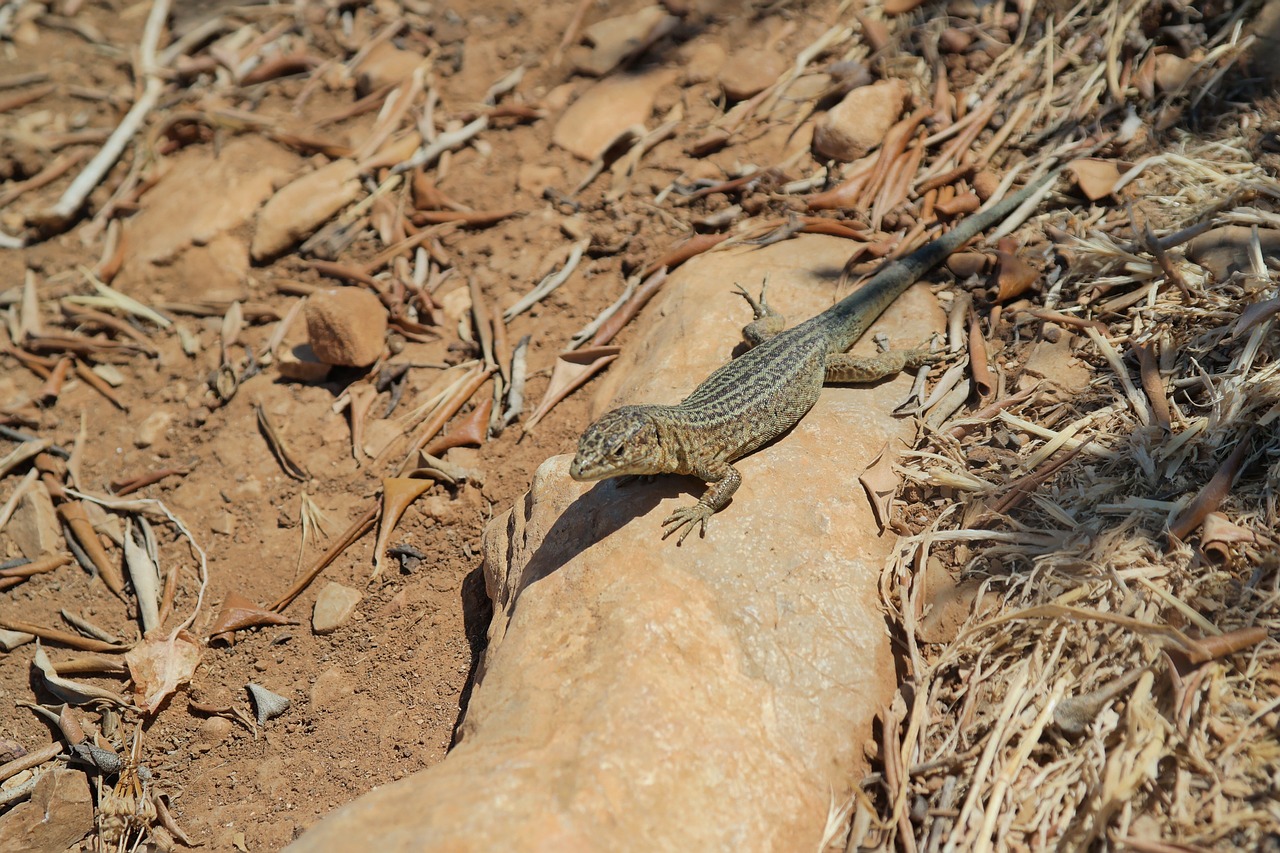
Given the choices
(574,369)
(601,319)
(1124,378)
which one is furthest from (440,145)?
(1124,378)

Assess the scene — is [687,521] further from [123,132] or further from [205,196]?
[123,132]

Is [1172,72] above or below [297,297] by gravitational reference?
below

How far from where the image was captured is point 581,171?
8.25m

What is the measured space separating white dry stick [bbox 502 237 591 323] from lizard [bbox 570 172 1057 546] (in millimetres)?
1866

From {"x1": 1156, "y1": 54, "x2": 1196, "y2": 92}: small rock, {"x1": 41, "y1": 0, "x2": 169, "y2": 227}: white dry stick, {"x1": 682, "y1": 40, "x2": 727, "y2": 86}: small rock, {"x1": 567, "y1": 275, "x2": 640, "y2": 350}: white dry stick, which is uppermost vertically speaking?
{"x1": 41, "y1": 0, "x2": 169, "y2": 227}: white dry stick

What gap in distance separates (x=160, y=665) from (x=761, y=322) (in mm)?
4660

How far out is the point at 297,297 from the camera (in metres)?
8.12

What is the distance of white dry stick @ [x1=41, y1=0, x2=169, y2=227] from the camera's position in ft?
30.3

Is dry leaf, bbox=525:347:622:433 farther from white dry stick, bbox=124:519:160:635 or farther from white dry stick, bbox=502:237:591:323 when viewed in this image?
white dry stick, bbox=124:519:160:635

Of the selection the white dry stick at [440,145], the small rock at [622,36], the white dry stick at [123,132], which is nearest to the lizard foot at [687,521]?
the white dry stick at [440,145]

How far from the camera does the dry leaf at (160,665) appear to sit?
18.0 feet

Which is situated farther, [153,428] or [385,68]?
[385,68]

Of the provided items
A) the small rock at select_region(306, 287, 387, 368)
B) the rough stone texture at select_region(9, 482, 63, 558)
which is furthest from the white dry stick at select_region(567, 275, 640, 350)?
the rough stone texture at select_region(9, 482, 63, 558)

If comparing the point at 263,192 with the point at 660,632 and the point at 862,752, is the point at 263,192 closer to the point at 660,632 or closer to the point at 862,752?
the point at 660,632
